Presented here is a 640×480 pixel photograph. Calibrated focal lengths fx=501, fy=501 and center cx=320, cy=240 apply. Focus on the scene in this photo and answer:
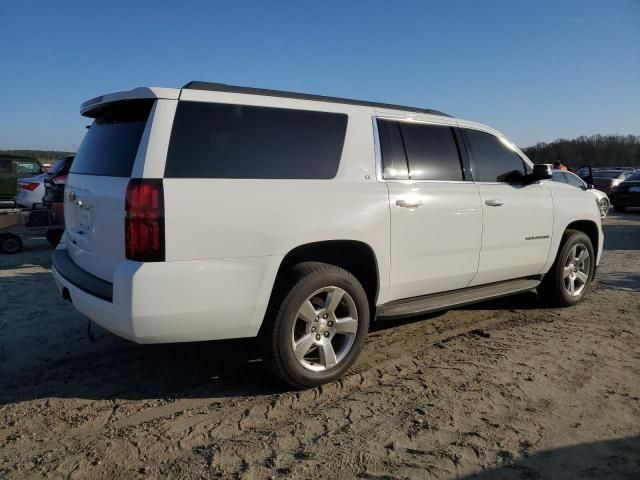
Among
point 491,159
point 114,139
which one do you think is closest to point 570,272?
point 491,159

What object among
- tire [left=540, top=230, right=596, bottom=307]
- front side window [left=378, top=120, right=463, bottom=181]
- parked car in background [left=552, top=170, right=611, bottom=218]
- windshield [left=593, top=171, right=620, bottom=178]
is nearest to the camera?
front side window [left=378, top=120, right=463, bottom=181]

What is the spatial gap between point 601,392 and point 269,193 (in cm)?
263

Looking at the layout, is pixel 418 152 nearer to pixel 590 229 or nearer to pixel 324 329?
pixel 324 329

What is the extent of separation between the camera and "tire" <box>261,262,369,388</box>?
128 inches

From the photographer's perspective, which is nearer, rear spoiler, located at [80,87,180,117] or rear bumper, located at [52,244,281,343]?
rear bumper, located at [52,244,281,343]

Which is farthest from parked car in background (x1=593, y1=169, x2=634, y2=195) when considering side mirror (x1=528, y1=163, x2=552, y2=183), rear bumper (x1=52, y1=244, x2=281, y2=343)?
rear bumper (x1=52, y1=244, x2=281, y2=343)

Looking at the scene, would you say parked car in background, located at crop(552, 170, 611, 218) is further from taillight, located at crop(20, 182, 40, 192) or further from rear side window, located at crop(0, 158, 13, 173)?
rear side window, located at crop(0, 158, 13, 173)

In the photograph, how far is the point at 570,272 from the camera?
558 centimetres

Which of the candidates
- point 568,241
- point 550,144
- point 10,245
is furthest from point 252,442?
point 550,144

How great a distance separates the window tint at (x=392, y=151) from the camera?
3.84m

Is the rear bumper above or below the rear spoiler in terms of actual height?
below

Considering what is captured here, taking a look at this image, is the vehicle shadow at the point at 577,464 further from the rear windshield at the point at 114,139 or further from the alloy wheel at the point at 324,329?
the rear windshield at the point at 114,139

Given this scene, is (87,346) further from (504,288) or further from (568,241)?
(568,241)

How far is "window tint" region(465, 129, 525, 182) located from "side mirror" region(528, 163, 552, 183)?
156 millimetres
